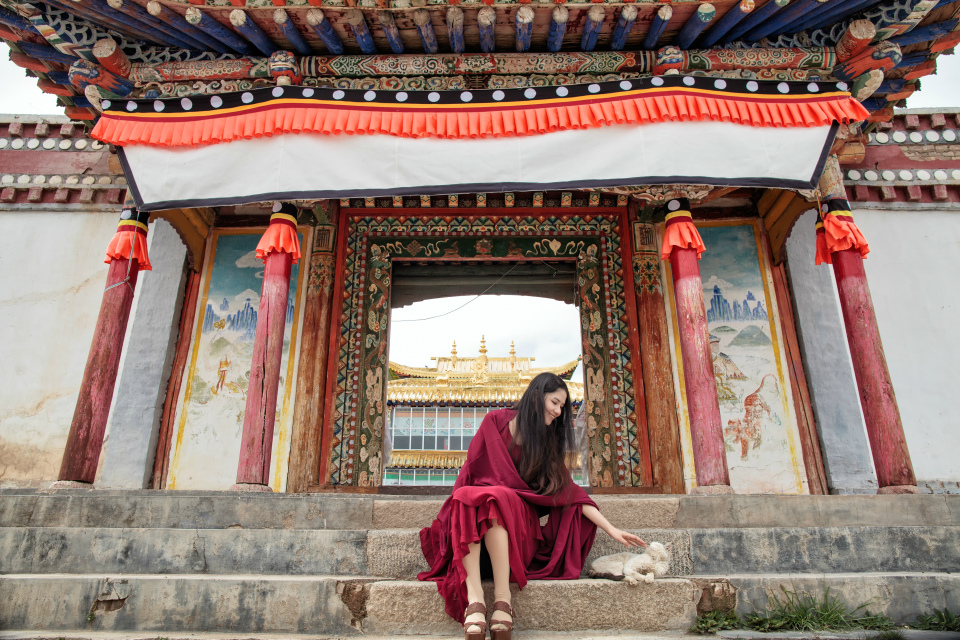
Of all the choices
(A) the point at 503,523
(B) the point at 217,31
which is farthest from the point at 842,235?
(B) the point at 217,31

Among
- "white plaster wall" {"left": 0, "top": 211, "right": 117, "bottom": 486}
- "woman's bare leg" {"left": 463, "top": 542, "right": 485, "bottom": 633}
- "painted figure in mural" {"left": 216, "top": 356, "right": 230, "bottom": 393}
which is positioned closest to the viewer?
"woman's bare leg" {"left": 463, "top": 542, "right": 485, "bottom": 633}

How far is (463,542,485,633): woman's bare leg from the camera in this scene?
2.55 m

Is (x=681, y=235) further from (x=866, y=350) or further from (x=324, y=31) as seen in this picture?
(x=324, y=31)

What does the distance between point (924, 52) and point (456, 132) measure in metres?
4.25

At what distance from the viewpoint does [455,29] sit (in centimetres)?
560

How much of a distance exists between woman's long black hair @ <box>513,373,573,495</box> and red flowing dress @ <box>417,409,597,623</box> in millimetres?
49

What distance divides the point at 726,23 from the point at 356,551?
16.8ft

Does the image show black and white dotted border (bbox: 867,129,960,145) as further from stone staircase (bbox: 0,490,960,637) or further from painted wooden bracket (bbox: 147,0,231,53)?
painted wooden bracket (bbox: 147,0,231,53)

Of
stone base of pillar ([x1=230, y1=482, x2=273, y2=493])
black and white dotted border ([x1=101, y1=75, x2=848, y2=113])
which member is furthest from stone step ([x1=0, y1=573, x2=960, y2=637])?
black and white dotted border ([x1=101, y1=75, x2=848, y2=113])

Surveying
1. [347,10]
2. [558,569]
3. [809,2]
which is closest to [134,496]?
[558,569]

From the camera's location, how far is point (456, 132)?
5570 mm

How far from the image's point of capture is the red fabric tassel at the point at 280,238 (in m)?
5.60

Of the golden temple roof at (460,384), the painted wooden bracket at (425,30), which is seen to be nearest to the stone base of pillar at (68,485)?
the painted wooden bracket at (425,30)

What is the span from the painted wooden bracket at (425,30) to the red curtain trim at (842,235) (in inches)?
149
